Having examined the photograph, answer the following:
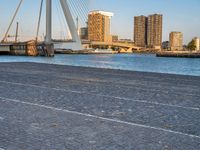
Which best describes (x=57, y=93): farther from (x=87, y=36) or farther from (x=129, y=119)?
(x=87, y=36)

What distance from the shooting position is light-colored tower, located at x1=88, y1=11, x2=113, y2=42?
Answer: 160625 millimetres

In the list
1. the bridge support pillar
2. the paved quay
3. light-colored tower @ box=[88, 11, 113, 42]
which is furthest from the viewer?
light-colored tower @ box=[88, 11, 113, 42]

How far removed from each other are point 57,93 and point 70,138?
241 inches

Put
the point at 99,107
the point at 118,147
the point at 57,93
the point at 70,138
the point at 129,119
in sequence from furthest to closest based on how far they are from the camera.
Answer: the point at 57,93
the point at 99,107
the point at 129,119
the point at 70,138
the point at 118,147

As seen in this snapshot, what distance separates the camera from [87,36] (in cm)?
16112

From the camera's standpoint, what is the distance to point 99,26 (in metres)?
173

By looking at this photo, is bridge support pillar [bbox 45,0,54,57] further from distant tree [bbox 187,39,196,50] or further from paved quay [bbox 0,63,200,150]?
distant tree [bbox 187,39,196,50]

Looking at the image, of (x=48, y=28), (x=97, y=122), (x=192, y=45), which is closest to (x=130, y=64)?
(x=48, y=28)

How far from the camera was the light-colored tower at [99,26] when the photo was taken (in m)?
161

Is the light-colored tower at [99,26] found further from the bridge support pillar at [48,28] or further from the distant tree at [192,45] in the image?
the bridge support pillar at [48,28]

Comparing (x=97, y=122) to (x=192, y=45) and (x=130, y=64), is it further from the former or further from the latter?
(x=192, y=45)

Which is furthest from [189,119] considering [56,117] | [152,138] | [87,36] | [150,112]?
[87,36]

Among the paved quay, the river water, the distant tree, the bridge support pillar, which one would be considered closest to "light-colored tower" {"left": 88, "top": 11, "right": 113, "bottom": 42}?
the distant tree

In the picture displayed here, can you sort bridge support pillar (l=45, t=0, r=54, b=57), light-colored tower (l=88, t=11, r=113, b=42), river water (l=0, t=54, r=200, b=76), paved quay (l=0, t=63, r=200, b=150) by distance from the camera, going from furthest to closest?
light-colored tower (l=88, t=11, r=113, b=42), bridge support pillar (l=45, t=0, r=54, b=57), river water (l=0, t=54, r=200, b=76), paved quay (l=0, t=63, r=200, b=150)
